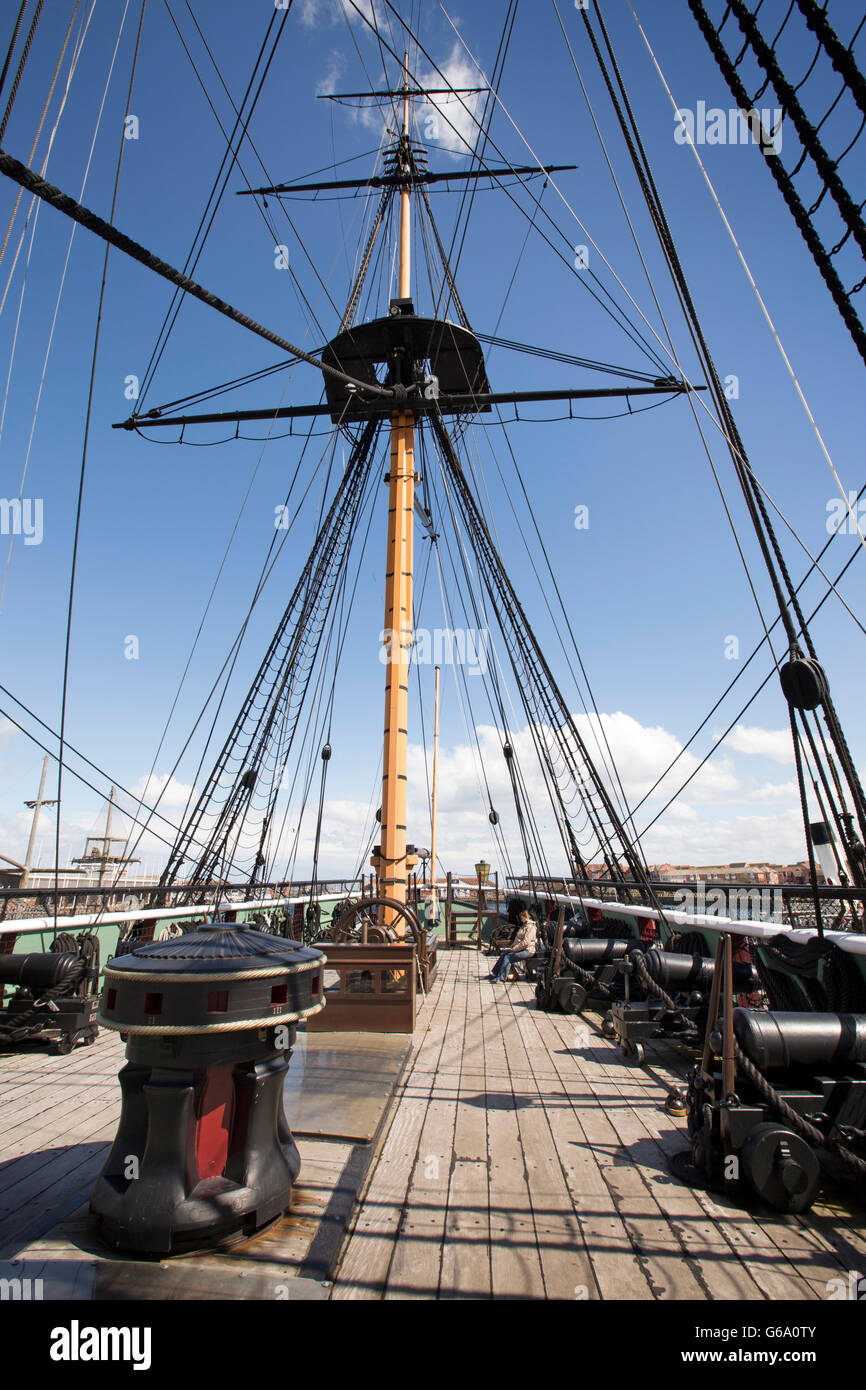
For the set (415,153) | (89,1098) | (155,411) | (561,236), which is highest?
(415,153)

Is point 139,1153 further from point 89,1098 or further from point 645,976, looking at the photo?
point 645,976

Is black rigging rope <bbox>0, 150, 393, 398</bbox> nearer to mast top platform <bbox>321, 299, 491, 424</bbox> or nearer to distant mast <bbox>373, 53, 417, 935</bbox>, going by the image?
distant mast <bbox>373, 53, 417, 935</bbox>

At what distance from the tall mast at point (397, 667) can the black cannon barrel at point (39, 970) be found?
3481 mm

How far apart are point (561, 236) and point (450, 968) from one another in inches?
416

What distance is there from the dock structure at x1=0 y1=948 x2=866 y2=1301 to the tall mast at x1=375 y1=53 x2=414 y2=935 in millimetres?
3591

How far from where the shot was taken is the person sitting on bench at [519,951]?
32.0 ft

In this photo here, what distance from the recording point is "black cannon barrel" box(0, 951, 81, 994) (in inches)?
218

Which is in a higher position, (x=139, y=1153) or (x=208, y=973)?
(x=208, y=973)

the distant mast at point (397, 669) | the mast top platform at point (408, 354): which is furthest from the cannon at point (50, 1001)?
the mast top platform at point (408, 354)

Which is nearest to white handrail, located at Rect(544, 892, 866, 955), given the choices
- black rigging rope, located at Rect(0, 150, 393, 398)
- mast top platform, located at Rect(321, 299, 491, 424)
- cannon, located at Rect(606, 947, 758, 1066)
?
cannon, located at Rect(606, 947, 758, 1066)

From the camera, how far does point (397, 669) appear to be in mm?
9242

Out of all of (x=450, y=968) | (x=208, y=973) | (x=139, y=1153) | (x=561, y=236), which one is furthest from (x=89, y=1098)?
(x=561, y=236)

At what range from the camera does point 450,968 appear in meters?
11.1

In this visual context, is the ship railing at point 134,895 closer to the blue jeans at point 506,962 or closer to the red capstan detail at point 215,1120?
the red capstan detail at point 215,1120
